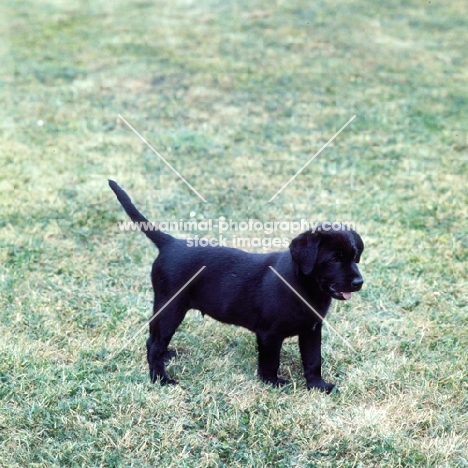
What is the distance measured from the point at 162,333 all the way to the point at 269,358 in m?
0.64

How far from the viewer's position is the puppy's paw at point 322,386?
3.79 meters

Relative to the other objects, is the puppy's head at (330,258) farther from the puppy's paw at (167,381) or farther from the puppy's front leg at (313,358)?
the puppy's paw at (167,381)

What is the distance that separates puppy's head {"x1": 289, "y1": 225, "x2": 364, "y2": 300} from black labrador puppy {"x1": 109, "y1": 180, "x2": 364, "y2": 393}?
0.02 metres

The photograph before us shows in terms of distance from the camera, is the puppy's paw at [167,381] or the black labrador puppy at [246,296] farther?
the puppy's paw at [167,381]

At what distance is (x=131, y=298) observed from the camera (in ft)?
15.8

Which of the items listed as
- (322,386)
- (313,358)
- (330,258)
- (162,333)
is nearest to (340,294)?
(330,258)

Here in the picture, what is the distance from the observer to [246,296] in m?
3.79

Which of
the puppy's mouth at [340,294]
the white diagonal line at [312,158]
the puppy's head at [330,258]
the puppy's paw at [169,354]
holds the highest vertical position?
the puppy's head at [330,258]

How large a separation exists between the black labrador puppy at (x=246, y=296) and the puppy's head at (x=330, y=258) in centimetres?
2

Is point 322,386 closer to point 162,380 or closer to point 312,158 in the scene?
point 162,380

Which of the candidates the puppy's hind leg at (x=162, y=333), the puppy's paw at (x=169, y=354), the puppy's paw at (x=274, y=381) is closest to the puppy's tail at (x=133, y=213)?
the puppy's hind leg at (x=162, y=333)

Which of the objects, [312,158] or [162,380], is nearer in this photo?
[162,380]

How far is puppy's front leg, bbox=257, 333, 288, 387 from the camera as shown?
12.2 feet

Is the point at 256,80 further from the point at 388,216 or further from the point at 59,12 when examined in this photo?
the point at 59,12
